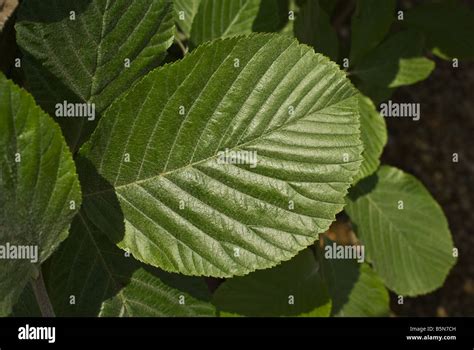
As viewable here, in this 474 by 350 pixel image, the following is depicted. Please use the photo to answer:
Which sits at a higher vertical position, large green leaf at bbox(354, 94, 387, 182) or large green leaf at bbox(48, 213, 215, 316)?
large green leaf at bbox(354, 94, 387, 182)

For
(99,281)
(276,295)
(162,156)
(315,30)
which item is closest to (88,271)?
(99,281)

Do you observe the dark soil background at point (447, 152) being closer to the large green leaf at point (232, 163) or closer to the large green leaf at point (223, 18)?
the large green leaf at point (223, 18)

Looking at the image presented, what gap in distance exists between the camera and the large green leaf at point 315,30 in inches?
40.8

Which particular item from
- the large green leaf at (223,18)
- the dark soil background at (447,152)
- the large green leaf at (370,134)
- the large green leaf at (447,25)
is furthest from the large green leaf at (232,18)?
the dark soil background at (447,152)

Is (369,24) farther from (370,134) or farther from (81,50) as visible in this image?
(81,50)

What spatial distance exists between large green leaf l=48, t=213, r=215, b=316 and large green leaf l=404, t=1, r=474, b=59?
637 mm

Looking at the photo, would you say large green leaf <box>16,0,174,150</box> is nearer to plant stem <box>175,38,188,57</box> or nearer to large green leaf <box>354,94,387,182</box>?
plant stem <box>175,38,188,57</box>

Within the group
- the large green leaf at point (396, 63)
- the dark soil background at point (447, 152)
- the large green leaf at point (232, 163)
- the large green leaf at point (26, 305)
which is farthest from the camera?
the dark soil background at point (447, 152)

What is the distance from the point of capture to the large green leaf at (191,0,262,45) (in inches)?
40.2

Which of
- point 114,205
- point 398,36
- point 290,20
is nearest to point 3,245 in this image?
point 114,205

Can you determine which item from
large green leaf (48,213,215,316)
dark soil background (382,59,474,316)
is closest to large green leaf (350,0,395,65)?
large green leaf (48,213,215,316)

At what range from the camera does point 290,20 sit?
1168 mm

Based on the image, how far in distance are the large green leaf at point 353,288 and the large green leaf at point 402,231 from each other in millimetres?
48

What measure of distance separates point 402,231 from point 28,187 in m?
0.80
